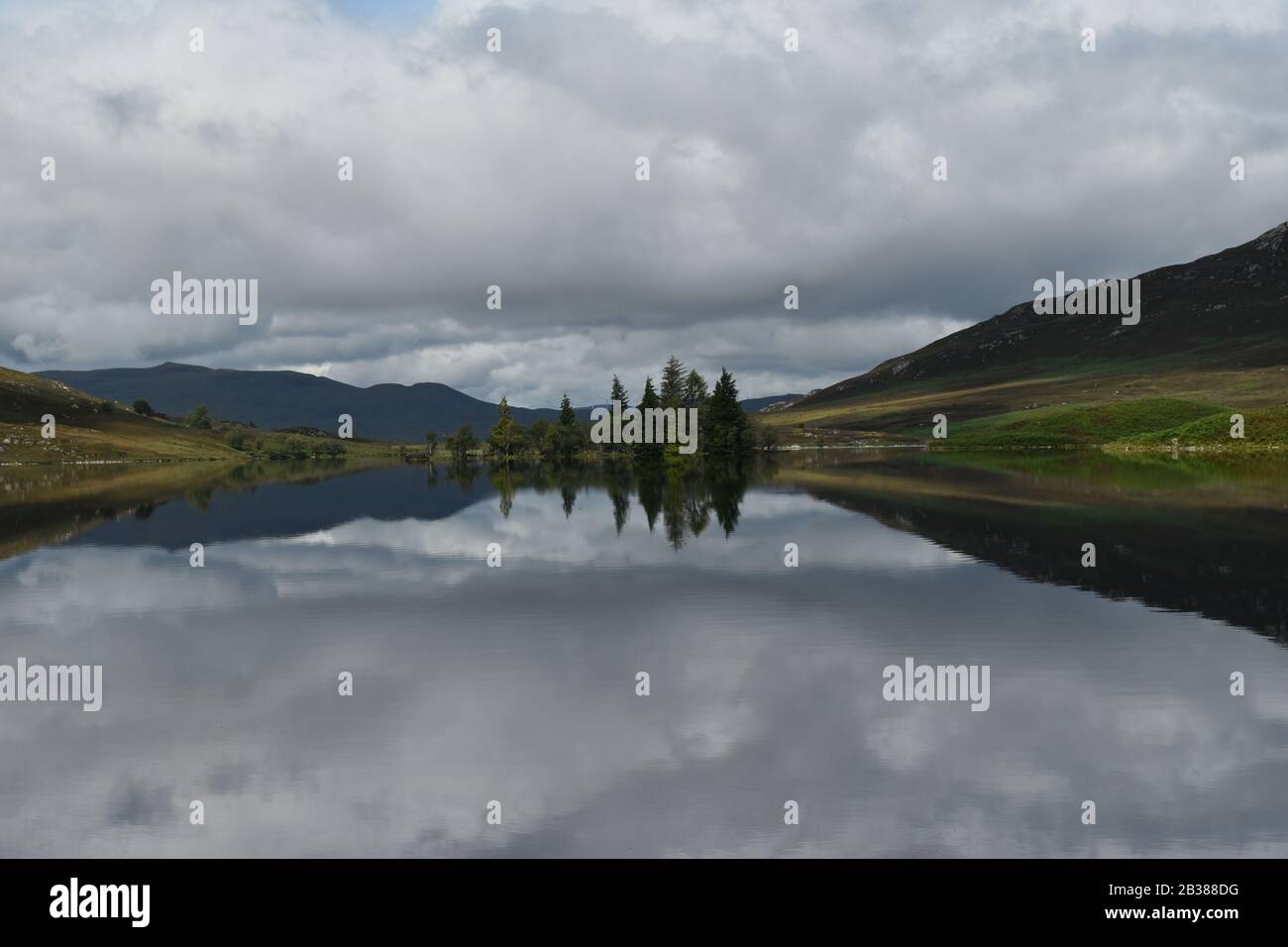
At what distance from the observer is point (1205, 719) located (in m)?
17.4

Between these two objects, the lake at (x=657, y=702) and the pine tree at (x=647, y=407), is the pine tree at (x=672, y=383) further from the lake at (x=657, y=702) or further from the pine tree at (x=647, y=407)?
the lake at (x=657, y=702)

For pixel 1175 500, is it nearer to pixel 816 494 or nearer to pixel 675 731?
pixel 816 494

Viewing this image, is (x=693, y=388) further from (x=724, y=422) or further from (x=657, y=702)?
(x=657, y=702)

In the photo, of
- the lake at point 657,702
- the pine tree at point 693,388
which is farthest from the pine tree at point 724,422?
the lake at point 657,702

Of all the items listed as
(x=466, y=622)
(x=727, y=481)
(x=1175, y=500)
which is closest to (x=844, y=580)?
(x=466, y=622)

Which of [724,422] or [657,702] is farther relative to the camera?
[724,422]

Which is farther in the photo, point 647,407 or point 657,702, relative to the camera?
point 647,407

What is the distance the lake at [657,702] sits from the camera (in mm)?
13578

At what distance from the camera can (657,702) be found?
19.0m

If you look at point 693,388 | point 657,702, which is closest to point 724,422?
point 693,388

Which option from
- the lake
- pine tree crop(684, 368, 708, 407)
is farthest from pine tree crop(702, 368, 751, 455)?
the lake

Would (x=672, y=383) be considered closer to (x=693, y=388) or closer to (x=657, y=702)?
(x=693, y=388)

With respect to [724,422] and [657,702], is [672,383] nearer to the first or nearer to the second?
[724,422]

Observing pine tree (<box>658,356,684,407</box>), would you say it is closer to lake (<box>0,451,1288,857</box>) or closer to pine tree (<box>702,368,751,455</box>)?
pine tree (<box>702,368,751,455</box>)
